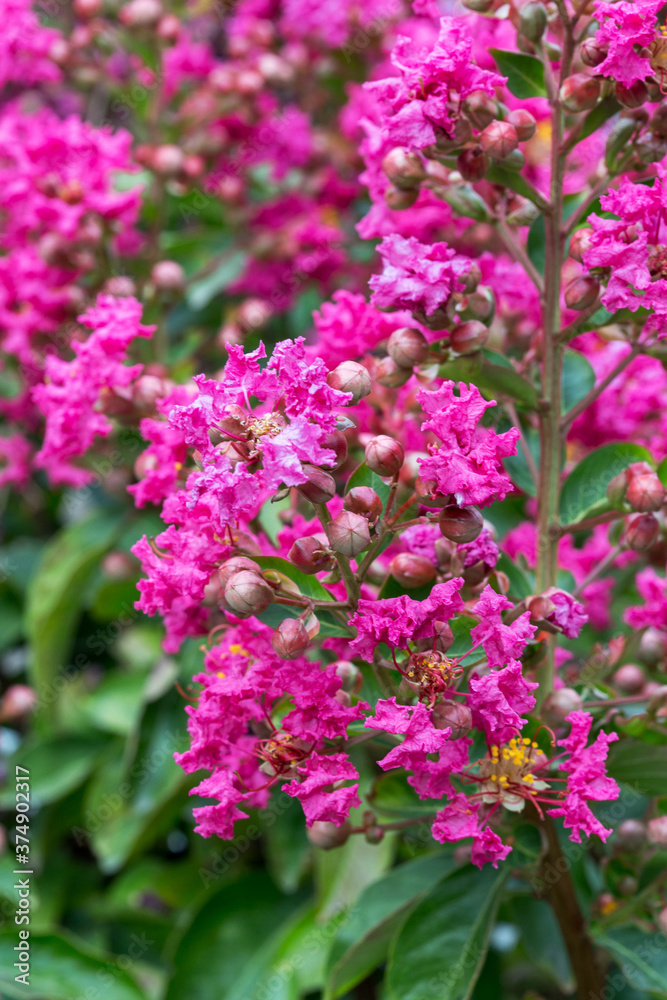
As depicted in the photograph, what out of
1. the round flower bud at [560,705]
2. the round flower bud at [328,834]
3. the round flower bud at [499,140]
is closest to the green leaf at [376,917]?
the round flower bud at [328,834]

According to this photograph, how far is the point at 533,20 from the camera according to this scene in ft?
3.67

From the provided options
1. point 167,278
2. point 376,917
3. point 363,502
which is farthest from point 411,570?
point 167,278

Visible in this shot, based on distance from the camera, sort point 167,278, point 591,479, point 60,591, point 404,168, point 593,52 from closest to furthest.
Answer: point 593,52, point 404,168, point 591,479, point 167,278, point 60,591

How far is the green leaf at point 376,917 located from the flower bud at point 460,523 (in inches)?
22.7

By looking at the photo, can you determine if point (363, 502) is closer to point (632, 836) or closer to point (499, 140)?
point (499, 140)

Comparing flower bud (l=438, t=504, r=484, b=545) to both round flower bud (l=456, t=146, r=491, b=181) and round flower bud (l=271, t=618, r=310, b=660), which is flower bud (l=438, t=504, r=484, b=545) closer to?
round flower bud (l=271, t=618, r=310, b=660)

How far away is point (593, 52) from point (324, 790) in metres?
0.82

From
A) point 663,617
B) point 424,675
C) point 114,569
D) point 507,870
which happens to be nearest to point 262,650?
point 424,675

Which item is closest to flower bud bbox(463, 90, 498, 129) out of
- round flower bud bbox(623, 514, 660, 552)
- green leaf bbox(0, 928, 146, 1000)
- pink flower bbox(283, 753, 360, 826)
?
round flower bud bbox(623, 514, 660, 552)

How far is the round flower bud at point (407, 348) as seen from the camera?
1124 mm

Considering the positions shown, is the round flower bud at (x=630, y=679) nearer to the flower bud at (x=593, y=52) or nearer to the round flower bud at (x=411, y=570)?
the round flower bud at (x=411, y=570)

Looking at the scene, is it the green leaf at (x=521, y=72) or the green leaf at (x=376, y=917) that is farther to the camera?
the green leaf at (x=376, y=917)

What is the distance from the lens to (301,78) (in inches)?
99.4

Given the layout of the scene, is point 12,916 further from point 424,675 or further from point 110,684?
point 424,675
